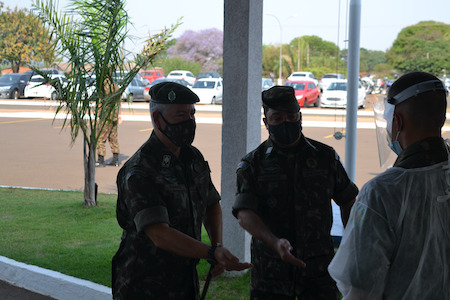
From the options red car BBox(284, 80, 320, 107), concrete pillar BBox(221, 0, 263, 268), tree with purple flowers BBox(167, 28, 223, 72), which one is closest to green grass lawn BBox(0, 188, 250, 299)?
concrete pillar BBox(221, 0, 263, 268)

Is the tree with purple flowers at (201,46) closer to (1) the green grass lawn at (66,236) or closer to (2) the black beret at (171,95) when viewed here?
(1) the green grass lawn at (66,236)

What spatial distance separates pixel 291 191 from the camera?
3.01 m

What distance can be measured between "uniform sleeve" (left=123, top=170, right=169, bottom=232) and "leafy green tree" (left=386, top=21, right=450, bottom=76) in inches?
1228

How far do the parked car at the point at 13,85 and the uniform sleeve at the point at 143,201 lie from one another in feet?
114

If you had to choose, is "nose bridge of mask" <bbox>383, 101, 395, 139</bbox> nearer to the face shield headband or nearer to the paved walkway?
the face shield headband

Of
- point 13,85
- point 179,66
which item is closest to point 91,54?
point 13,85

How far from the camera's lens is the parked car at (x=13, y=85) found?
1404 inches

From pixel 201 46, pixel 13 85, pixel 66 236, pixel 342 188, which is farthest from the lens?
pixel 201 46

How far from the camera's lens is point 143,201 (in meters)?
2.62

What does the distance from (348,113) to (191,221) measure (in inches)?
170

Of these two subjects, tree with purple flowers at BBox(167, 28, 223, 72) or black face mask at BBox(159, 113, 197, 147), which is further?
tree with purple flowers at BBox(167, 28, 223, 72)

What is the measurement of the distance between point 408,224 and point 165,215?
115 centimetres

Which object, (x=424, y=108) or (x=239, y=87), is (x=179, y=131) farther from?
(x=239, y=87)

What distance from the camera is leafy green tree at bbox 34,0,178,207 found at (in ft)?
26.5
